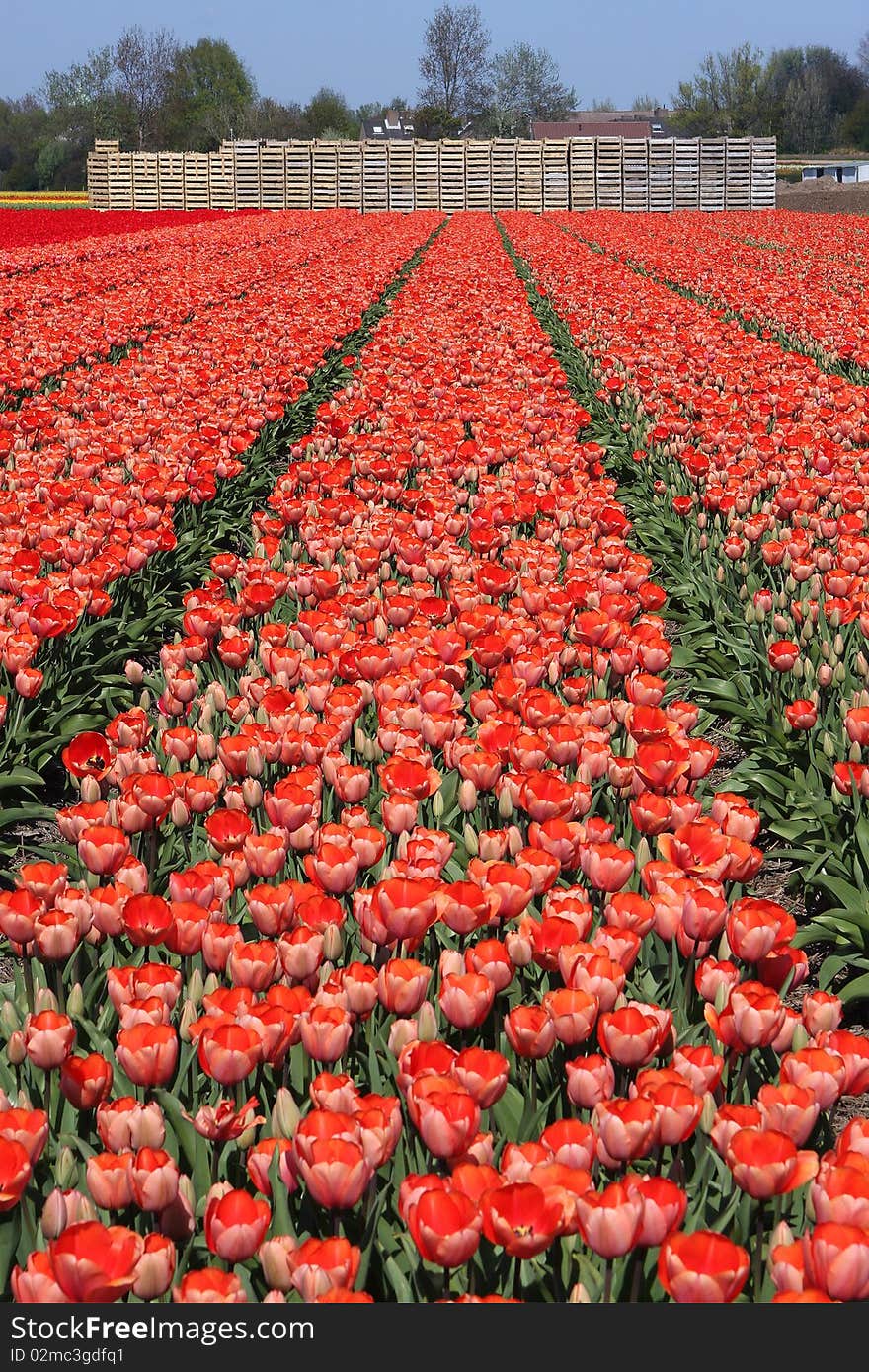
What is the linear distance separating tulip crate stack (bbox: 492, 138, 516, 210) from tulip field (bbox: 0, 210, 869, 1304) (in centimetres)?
4430

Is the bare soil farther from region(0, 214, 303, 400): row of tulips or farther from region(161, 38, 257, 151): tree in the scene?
region(161, 38, 257, 151): tree

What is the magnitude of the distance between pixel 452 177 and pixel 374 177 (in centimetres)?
306

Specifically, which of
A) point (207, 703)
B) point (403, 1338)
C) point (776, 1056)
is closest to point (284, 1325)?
point (403, 1338)

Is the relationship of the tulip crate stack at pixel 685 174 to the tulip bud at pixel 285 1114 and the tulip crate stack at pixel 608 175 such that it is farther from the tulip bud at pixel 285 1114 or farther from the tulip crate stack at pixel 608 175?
the tulip bud at pixel 285 1114

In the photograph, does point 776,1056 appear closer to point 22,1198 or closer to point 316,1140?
point 316,1140

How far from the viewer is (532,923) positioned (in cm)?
242

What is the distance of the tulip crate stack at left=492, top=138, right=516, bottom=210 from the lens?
4966 centimetres

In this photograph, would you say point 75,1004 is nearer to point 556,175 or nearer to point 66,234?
point 66,234

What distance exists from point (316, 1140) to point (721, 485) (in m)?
5.42

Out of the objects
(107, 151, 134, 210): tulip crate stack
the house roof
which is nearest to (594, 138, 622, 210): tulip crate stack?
(107, 151, 134, 210): tulip crate stack

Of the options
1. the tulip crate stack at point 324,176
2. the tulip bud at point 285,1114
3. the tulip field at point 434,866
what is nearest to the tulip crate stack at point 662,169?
the tulip crate stack at point 324,176

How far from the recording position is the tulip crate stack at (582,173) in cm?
4947

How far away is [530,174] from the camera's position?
49.6 m

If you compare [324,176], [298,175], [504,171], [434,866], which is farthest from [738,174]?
[434,866]
